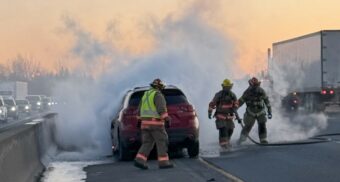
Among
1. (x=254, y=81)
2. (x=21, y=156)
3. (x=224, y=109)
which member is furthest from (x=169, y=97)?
(x=21, y=156)

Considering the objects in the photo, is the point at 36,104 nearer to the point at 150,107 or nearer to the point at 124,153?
the point at 124,153

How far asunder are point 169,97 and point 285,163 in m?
3.37

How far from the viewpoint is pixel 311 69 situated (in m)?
37.7

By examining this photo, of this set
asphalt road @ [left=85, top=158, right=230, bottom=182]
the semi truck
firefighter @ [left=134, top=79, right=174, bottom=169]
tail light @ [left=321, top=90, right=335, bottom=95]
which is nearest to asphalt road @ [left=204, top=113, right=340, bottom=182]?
asphalt road @ [left=85, top=158, right=230, bottom=182]

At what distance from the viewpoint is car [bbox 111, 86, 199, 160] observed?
1498 centimetres

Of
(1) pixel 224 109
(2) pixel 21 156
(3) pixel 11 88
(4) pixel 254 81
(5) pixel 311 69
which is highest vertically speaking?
(5) pixel 311 69

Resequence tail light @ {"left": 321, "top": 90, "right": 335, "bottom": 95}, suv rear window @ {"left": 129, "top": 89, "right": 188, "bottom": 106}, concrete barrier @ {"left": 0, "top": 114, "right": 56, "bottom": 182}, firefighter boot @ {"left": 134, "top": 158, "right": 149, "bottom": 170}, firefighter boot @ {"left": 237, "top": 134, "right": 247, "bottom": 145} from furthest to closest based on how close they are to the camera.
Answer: tail light @ {"left": 321, "top": 90, "right": 335, "bottom": 95}
firefighter boot @ {"left": 237, "top": 134, "right": 247, "bottom": 145}
suv rear window @ {"left": 129, "top": 89, "right": 188, "bottom": 106}
firefighter boot @ {"left": 134, "top": 158, "right": 149, "bottom": 170}
concrete barrier @ {"left": 0, "top": 114, "right": 56, "bottom": 182}

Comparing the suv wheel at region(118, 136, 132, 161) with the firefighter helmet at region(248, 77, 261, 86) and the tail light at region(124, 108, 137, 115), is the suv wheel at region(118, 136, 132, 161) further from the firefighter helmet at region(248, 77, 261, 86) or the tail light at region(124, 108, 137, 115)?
the firefighter helmet at region(248, 77, 261, 86)

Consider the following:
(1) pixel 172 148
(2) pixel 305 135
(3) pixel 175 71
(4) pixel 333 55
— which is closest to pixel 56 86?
(3) pixel 175 71

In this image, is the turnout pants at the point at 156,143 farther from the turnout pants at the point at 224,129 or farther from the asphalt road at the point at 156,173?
the turnout pants at the point at 224,129

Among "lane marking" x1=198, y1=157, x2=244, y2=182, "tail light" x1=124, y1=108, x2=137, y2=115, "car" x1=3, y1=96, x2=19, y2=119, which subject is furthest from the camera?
"car" x1=3, y1=96, x2=19, y2=119

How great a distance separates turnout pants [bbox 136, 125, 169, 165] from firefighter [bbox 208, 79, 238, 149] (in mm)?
3761

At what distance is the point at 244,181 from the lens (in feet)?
35.8

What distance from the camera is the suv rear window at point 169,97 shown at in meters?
15.4
